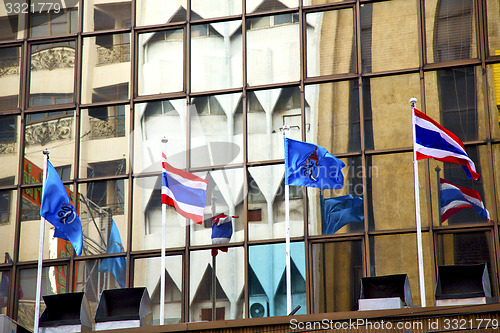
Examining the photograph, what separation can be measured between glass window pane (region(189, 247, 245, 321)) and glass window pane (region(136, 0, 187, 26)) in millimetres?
6659

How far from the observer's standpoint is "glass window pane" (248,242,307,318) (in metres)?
21.4

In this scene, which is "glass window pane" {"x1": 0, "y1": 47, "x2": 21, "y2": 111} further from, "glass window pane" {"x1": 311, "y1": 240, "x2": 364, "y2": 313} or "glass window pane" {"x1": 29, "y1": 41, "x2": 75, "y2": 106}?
"glass window pane" {"x1": 311, "y1": 240, "x2": 364, "y2": 313}

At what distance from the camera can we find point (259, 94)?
2306 centimetres

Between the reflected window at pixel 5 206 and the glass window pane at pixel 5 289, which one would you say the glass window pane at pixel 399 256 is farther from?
the reflected window at pixel 5 206

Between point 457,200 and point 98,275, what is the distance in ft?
30.3

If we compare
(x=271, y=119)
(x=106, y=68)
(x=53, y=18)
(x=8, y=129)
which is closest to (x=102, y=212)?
(x=8, y=129)

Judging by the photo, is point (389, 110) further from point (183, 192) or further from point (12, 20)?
point (12, 20)

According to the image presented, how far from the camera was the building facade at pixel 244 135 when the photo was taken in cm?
2145

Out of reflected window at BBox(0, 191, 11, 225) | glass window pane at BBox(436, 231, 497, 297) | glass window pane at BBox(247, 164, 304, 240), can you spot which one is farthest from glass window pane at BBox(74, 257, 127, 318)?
glass window pane at BBox(436, 231, 497, 297)

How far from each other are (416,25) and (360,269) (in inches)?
254

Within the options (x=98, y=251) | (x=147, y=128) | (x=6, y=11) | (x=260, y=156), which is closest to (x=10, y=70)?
(x=6, y=11)

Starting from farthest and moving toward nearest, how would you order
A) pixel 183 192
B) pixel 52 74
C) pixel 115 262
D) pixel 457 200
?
pixel 52 74 → pixel 115 262 → pixel 457 200 → pixel 183 192

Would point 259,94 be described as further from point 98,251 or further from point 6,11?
point 6,11

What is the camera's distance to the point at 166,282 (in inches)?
870
